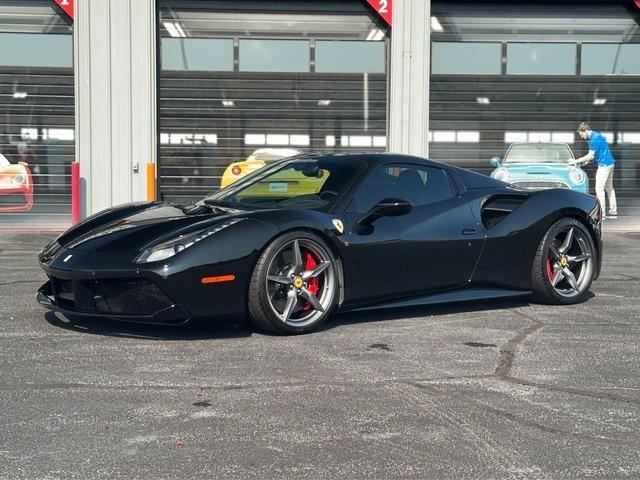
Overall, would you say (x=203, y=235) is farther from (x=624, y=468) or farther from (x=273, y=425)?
(x=624, y=468)

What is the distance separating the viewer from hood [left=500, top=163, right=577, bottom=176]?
14984 mm

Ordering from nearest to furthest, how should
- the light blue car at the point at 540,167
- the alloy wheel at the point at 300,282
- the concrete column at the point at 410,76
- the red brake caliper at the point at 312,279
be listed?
the alloy wheel at the point at 300,282
the red brake caliper at the point at 312,279
the light blue car at the point at 540,167
the concrete column at the point at 410,76

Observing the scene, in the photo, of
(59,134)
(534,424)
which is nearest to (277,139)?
(59,134)

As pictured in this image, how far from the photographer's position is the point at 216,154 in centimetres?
1659

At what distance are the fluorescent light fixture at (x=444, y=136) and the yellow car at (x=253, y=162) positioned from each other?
2163 millimetres

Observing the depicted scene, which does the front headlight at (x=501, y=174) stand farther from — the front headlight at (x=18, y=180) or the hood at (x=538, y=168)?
the front headlight at (x=18, y=180)

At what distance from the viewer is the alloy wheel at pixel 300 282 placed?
20.2 ft

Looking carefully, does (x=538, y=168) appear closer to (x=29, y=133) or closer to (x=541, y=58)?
(x=541, y=58)

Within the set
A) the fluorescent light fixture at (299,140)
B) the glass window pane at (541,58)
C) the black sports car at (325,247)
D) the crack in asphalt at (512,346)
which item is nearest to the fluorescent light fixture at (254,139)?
the fluorescent light fixture at (299,140)

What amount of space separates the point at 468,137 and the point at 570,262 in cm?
948

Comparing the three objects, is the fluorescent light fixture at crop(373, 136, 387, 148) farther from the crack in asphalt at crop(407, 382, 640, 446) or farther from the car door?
the crack in asphalt at crop(407, 382, 640, 446)

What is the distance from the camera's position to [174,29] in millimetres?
16328

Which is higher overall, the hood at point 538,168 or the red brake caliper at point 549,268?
the hood at point 538,168

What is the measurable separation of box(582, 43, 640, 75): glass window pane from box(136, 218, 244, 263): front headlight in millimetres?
12383
